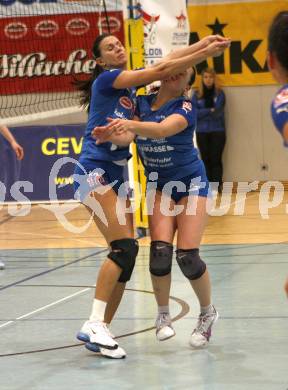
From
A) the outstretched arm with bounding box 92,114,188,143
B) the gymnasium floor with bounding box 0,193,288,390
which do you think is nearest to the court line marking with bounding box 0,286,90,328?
the gymnasium floor with bounding box 0,193,288,390

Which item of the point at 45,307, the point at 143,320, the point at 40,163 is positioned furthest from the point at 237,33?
the point at 143,320

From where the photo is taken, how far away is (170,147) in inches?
226

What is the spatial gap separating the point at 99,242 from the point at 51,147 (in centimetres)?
421

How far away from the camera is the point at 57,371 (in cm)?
536

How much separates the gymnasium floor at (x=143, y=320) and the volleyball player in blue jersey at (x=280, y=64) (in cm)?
188

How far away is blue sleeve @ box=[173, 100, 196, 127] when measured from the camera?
18.6 feet

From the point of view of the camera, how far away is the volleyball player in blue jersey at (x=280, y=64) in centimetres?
340

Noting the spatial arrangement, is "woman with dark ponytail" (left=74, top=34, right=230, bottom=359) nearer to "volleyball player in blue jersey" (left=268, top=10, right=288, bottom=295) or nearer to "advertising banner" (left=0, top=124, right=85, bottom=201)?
"volleyball player in blue jersey" (left=268, top=10, right=288, bottom=295)

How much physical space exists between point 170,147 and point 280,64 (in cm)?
235

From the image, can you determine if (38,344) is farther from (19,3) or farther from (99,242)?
(19,3)

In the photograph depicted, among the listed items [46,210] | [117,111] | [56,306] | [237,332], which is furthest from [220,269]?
[46,210]

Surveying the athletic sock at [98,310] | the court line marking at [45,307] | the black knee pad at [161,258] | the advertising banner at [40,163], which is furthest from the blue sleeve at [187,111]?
the advertising banner at [40,163]

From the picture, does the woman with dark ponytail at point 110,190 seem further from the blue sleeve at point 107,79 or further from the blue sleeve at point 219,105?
the blue sleeve at point 219,105

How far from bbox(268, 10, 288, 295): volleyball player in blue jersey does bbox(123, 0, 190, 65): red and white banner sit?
23.6 ft
